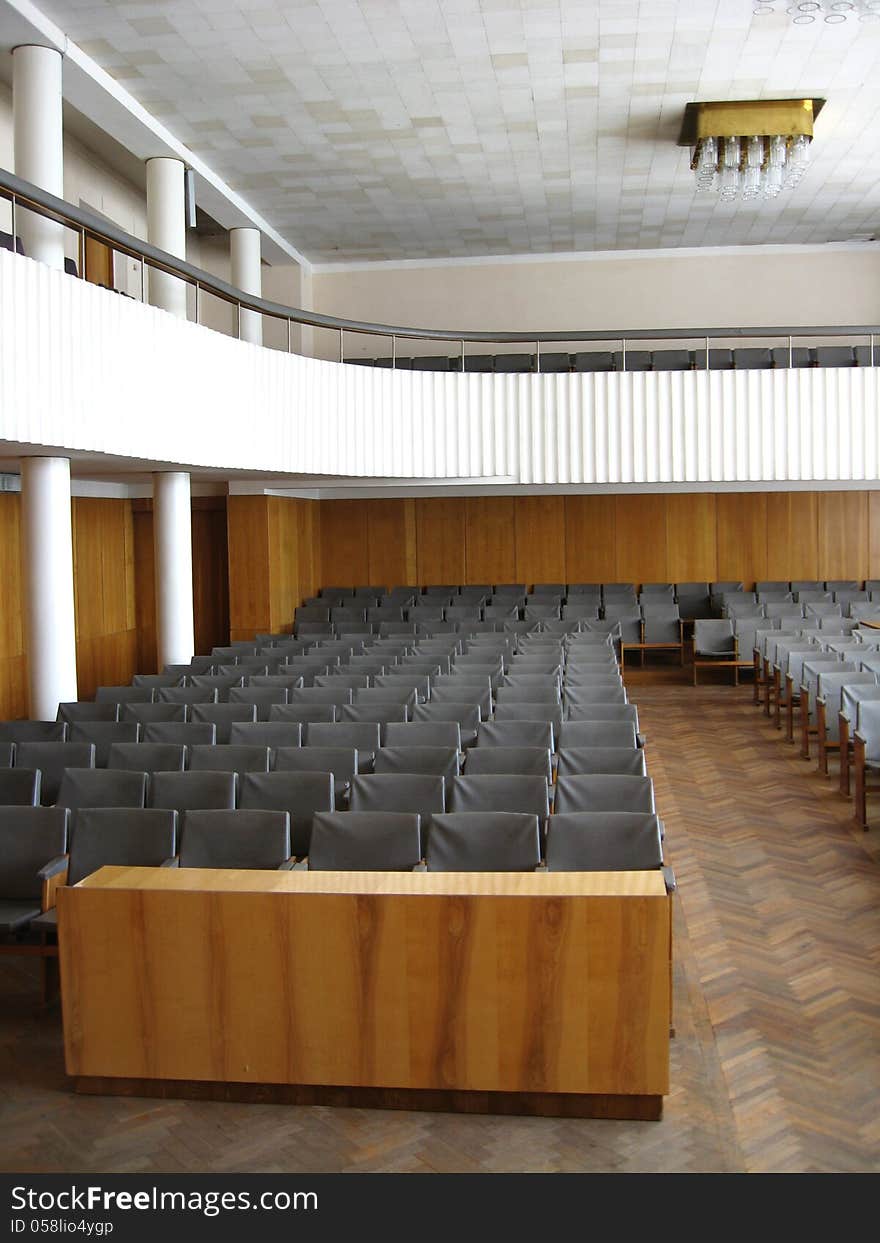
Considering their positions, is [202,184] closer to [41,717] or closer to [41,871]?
[41,717]

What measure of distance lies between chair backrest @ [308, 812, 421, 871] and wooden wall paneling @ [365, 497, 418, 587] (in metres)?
13.7

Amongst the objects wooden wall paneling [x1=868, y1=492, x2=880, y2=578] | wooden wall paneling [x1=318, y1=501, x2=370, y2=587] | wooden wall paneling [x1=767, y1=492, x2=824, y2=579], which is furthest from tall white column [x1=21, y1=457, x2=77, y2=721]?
wooden wall paneling [x1=868, y1=492, x2=880, y2=578]

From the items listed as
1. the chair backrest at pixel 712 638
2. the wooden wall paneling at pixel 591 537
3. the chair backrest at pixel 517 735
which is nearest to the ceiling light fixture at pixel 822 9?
the chair backrest at pixel 517 735

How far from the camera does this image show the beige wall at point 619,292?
61.0ft

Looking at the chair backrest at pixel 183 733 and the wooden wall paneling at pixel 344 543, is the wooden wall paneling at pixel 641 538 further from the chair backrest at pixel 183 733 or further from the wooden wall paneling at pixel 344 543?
the chair backrest at pixel 183 733

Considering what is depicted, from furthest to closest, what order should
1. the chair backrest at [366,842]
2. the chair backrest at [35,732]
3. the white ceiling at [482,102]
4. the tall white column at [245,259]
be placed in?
the tall white column at [245,259], the white ceiling at [482,102], the chair backrest at [35,732], the chair backrest at [366,842]

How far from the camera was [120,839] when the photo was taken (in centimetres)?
566

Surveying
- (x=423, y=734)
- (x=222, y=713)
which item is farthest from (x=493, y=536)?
(x=423, y=734)

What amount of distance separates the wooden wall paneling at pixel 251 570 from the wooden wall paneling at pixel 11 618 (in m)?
3.90

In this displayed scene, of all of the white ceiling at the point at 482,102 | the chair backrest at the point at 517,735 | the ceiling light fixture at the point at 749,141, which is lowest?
the chair backrest at the point at 517,735

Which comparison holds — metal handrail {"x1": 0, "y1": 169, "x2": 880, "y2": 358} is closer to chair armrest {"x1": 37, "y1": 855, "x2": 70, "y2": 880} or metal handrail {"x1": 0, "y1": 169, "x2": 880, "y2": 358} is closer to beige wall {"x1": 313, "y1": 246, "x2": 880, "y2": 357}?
beige wall {"x1": 313, "y1": 246, "x2": 880, "y2": 357}

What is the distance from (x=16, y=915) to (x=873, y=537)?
15.7m

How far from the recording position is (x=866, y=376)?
1445cm
